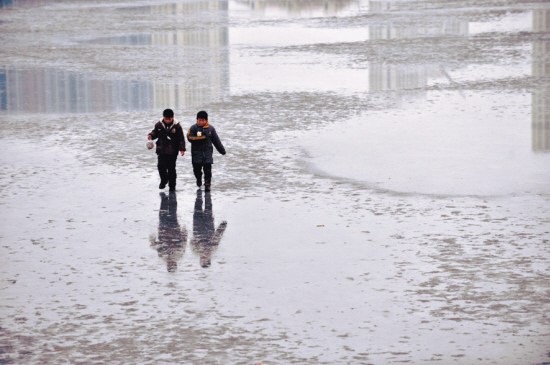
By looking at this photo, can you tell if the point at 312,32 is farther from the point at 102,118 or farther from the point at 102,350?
the point at 102,350

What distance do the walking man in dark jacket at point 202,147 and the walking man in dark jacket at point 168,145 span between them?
24 cm

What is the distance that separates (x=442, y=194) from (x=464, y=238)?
1.89 meters

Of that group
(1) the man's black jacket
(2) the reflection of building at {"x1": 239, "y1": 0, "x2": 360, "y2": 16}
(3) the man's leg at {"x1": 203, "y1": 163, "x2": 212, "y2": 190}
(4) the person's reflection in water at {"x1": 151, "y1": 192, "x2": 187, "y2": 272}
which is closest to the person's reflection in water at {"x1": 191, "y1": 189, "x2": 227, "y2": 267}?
(4) the person's reflection in water at {"x1": 151, "y1": 192, "x2": 187, "y2": 272}

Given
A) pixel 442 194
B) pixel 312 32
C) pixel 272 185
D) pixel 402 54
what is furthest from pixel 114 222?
pixel 312 32

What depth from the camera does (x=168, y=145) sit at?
11.8 meters

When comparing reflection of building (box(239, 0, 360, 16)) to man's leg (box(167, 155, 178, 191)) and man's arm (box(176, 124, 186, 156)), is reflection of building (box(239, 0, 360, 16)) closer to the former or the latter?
man's arm (box(176, 124, 186, 156))

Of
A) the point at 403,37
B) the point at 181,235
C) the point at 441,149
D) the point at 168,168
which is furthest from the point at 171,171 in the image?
the point at 403,37

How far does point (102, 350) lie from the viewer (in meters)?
6.65

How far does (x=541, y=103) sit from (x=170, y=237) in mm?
10468

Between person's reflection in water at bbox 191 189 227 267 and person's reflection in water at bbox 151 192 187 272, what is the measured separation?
0.15 metres

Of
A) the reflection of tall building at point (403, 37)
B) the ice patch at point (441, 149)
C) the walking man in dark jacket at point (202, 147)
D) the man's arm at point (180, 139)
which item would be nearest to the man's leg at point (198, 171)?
the walking man in dark jacket at point (202, 147)

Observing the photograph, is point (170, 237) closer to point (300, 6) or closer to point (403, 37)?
point (403, 37)

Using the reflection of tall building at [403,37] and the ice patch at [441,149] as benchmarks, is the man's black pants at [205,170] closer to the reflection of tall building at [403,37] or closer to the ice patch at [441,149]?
the ice patch at [441,149]

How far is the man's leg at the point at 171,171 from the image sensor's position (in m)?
11.7
